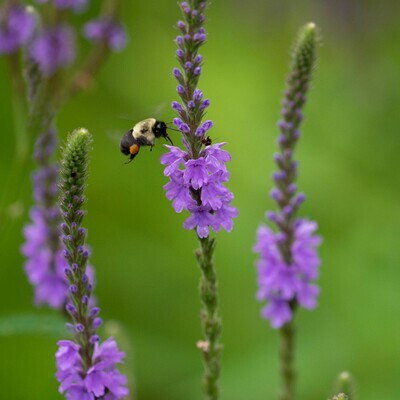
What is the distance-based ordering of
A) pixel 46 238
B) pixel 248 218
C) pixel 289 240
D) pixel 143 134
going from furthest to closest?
pixel 248 218 → pixel 46 238 → pixel 289 240 → pixel 143 134

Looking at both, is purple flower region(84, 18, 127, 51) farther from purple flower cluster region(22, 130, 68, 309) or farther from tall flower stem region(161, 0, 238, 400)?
tall flower stem region(161, 0, 238, 400)

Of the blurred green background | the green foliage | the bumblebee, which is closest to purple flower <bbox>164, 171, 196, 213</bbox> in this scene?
the bumblebee

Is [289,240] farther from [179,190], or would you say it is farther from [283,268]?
[179,190]

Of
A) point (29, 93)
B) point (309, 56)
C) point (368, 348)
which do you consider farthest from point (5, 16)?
point (368, 348)

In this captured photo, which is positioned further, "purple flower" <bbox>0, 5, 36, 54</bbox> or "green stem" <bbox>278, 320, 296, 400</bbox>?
"purple flower" <bbox>0, 5, 36, 54</bbox>

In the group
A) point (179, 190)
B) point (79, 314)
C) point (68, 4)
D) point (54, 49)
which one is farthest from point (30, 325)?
point (68, 4)

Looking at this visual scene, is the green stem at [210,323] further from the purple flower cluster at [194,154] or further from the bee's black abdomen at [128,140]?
the bee's black abdomen at [128,140]

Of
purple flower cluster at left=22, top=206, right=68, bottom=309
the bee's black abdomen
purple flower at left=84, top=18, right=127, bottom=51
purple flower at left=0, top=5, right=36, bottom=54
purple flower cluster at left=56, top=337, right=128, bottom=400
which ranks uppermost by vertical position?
purple flower at left=84, top=18, right=127, bottom=51
